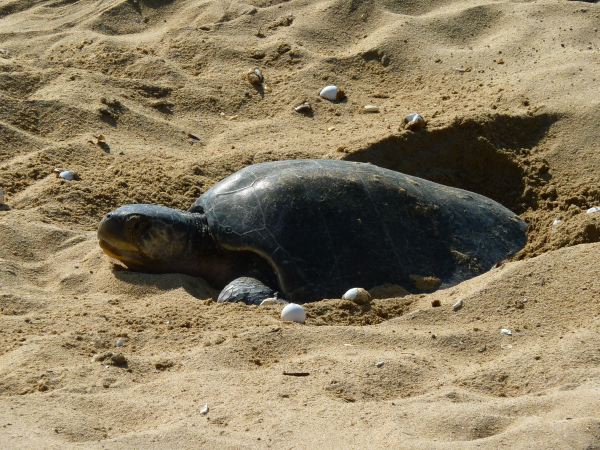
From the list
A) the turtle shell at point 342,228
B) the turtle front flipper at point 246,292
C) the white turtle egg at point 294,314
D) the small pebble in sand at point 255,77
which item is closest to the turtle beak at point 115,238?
the turtle shell at point 342,228

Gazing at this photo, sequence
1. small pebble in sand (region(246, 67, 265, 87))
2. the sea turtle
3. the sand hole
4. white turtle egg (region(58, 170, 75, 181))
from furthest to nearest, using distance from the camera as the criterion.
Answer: small pebble in sand (region(246, 67, 265, 87)), the sand hole, white turtle egg (region(58, 170, 75, 181)), the sea turtle

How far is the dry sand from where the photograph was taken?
3.30m

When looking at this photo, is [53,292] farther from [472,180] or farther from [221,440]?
[472,180]

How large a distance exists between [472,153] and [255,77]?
Result: 1.43m

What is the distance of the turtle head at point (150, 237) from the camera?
4887 mm

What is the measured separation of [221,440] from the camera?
10.3 feet

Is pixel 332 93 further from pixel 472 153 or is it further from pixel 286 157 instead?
pixel 472 153

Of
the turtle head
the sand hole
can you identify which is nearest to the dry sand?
the sand hole

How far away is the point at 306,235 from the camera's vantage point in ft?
16.1

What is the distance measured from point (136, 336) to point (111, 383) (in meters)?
0.47

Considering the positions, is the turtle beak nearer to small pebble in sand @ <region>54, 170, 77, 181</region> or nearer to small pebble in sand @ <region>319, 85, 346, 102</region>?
small pebble in sand @ <region>54, 170, 77, 181</region>

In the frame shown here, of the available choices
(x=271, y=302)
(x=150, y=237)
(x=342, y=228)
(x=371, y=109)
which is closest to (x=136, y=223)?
(x=150, y=237)

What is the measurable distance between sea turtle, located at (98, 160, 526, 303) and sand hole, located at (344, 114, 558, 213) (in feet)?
2.28

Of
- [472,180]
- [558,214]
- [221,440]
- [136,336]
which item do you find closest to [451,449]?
[221,440]
